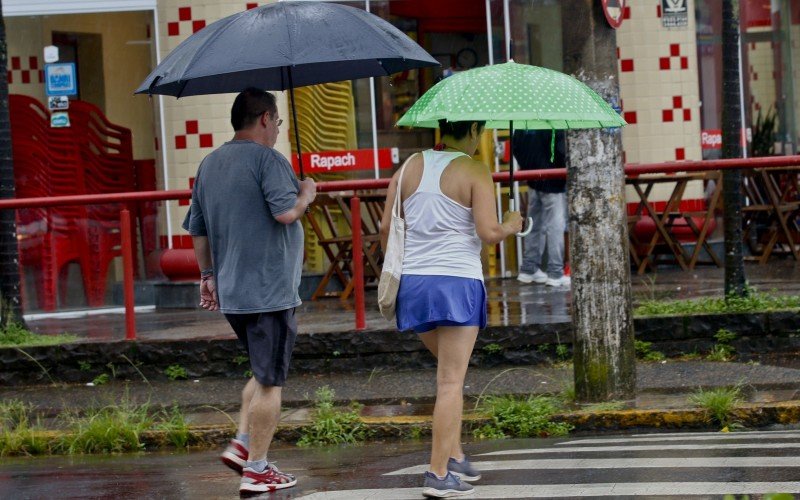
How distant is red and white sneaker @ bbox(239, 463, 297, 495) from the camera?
6.68m

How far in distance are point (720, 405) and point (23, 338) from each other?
5.38 m

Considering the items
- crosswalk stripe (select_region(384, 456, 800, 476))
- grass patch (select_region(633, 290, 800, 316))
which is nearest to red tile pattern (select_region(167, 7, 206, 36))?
grass patch (select_region(633, 290, 800, 316))

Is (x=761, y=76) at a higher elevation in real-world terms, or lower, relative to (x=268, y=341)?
higher

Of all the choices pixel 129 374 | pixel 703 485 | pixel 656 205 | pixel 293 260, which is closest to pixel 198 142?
pixel 129 374

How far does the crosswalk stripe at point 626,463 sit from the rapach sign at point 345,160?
7128 millimetres

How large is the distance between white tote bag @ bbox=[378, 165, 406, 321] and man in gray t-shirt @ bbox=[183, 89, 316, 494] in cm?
46

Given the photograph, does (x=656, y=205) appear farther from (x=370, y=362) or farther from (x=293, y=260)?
(x=293, y=260)

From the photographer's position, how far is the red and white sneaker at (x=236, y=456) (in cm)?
679

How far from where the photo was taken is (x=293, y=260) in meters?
6.76

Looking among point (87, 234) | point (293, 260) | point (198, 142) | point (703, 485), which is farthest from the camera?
point (198, 142)

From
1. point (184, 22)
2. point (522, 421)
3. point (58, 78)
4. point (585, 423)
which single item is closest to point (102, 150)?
point (58, 78)

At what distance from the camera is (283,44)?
6590 millimetres

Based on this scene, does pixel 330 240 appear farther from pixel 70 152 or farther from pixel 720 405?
pixel 720 405

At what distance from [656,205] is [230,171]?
27.8 ft
